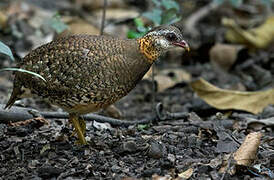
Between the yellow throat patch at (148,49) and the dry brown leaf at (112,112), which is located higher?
the yellow throat patch at (148,49)

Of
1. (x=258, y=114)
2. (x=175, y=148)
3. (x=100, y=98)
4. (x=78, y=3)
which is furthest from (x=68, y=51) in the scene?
(x=78, y=3)

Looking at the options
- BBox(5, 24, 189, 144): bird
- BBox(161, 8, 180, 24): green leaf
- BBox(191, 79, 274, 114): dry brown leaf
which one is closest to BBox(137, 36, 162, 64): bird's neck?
BBox(5, 24, 189, 144): bird

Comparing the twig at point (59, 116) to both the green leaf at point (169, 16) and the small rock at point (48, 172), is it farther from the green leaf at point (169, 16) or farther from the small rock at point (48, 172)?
the small rock at point (48, 172)

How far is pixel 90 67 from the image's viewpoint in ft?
14.8

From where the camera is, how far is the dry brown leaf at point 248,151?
4.14 m

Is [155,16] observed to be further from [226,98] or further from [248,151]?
[248,151]

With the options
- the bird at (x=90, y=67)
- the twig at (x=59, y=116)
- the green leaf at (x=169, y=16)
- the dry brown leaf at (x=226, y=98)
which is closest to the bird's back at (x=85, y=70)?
the bird at (x=90, y=67)

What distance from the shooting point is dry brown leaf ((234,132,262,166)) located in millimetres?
4141

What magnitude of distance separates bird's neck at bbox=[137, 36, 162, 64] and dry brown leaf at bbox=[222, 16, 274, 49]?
14.1 feet

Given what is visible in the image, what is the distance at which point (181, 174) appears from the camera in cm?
402

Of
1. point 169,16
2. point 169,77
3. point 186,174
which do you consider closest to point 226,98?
point 169,16

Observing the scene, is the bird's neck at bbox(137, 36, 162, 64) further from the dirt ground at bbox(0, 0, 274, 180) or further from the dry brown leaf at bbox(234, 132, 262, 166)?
the dry brown leaf at bbox(234, 132, 262, 166)

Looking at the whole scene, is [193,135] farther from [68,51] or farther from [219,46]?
[219,46]

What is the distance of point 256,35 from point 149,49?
460 centimetres
